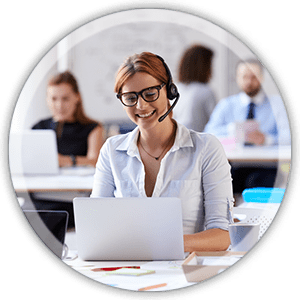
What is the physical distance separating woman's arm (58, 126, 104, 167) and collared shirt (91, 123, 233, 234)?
99cm

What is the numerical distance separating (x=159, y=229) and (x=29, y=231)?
15.9 inches

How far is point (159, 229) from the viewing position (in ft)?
3.18

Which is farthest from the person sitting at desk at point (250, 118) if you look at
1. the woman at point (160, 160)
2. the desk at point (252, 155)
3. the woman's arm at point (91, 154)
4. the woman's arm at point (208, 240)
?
the woman's arm at point (208, 240)

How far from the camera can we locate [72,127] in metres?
2.50

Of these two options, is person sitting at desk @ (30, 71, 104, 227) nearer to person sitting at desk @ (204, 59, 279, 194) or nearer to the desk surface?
the desk surface

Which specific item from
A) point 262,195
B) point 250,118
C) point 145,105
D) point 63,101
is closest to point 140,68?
point 145,105

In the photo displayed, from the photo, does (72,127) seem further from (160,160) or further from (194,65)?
(160,160)

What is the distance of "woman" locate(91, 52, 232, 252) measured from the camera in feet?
4.24

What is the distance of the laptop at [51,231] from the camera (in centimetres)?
118

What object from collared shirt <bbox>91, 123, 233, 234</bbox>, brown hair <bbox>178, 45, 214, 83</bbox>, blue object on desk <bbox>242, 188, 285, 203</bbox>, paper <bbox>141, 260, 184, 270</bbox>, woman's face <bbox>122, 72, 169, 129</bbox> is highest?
brown hair <bbox>178, 45, 214, 83</bbox>

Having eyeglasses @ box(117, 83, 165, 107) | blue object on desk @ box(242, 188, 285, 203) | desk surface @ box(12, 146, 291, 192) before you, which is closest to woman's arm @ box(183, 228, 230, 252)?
blue object on desk @ box(242, 188, 285, 203)

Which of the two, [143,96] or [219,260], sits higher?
[143,96]

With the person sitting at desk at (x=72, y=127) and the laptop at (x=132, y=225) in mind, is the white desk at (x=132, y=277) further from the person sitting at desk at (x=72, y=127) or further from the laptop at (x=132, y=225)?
the person sitting at desk at (x=72, y=127)

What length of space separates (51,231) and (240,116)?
173 centimetres
